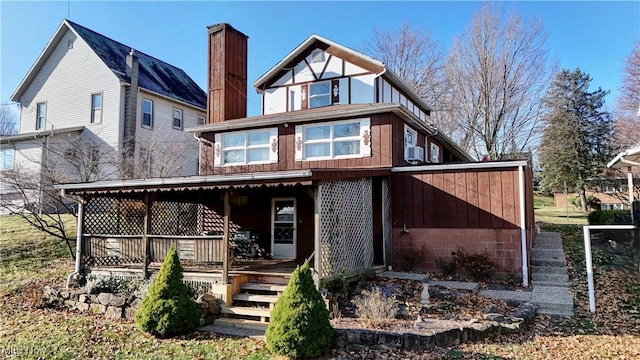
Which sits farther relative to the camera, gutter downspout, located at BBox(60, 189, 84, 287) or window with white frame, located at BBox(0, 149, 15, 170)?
window with white frame, located at BBox(0, 149, 15, 170)

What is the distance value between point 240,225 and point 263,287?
4.96 m

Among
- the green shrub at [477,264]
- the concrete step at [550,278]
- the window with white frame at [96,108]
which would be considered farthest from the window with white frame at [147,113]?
the concrete step at [550,278]

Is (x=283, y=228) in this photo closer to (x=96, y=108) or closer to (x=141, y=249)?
(x=141, y=249)

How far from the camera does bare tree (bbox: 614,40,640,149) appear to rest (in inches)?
872

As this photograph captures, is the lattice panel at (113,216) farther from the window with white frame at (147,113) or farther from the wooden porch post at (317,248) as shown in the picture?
the window with white frame at (147,113)

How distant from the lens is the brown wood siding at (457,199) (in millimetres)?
10422

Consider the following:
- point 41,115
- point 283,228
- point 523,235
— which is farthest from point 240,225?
point 41,115

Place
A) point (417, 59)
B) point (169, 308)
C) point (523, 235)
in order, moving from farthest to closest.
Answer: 1. point (417, 59)
2. point (523, 235)
3. point (169, 308)

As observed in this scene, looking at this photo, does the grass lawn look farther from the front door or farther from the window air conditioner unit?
the window air conditioner unit

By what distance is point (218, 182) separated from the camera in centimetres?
866

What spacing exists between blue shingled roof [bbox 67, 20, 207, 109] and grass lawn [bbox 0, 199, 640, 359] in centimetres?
1345

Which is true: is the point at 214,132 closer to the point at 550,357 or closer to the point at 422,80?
the point at 550,357

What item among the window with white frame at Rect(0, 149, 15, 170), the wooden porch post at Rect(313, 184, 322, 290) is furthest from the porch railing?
the window with white frame at Rect(0, 149, 15, 170)

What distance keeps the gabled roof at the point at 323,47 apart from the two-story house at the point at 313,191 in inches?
1.7
